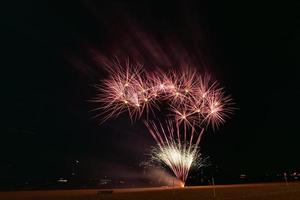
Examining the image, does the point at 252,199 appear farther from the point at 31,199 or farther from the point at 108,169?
the point at 108,169

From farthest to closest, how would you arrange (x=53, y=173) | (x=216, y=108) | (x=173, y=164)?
(x=53, y=173), (x=173, y=164), (x=216, y=108)

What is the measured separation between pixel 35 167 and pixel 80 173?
1514cm


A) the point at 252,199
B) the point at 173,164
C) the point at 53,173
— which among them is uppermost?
the point at 53,173

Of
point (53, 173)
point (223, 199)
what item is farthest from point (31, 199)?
point (53, 173)

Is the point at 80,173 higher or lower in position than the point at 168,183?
higher

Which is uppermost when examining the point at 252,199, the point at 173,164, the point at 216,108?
the point at 216,108

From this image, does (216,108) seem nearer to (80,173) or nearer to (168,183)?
(168,183)

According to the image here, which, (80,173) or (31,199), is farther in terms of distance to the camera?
(80,173)

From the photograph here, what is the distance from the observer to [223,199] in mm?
25672

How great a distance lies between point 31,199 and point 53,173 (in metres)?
96.8

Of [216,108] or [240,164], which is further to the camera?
[240,164]

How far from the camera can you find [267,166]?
111 metres

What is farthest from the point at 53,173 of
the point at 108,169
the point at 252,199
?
the point at 252,199

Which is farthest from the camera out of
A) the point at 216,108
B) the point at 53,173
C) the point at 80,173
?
the point at 80,173
